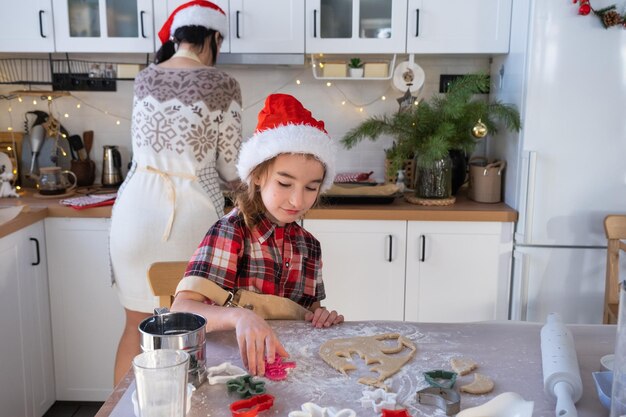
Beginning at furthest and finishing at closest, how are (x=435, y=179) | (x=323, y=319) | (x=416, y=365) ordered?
(x=435, y=179)
(x=323, y=319)
(x=416, y=365)

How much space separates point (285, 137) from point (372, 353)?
0.54 m

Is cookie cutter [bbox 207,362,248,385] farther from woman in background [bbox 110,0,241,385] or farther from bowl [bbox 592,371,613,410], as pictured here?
woman in background [bbox 110,0,241,385]

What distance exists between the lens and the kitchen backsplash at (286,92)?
2.89 meters

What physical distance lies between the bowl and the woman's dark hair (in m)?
1.62

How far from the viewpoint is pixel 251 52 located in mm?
2557

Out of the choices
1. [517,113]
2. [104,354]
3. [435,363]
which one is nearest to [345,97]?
[517,113]

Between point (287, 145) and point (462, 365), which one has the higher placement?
point (287, 145)

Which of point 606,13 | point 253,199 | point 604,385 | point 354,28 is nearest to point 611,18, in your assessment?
point 606,13

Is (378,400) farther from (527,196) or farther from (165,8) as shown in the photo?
(165,8)

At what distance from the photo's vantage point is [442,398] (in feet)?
2.92

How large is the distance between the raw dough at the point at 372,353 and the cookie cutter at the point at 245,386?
0.51ft

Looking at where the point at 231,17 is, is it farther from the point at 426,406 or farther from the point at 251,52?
the point at 426,406

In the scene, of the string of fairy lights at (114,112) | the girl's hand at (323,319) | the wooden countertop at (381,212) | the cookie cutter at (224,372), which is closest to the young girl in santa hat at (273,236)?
the girl's hand at (323,319)

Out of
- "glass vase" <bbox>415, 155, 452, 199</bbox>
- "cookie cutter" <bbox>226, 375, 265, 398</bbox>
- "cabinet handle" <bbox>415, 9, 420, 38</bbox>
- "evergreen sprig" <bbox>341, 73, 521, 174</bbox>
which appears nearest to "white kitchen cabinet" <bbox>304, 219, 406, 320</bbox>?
"glass vase" <bbox>415, 155, 452, 199</bbox>
